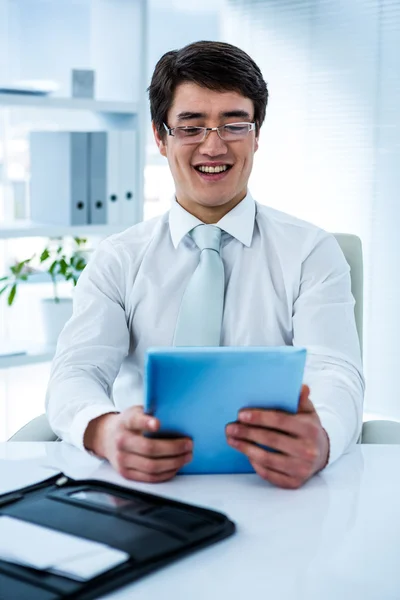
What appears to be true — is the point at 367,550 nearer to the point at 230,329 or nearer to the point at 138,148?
the point at 230,329

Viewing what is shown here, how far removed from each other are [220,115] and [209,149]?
0.26 feet

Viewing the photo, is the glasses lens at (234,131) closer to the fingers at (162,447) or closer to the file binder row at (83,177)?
the fingers at (162,447)

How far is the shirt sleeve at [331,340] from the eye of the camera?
145 centimetres

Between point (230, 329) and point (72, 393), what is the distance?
43cm

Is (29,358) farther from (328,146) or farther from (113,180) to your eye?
(328,146)

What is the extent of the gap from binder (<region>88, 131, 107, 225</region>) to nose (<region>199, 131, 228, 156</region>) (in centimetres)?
129

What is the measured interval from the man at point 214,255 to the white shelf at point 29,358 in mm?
1119

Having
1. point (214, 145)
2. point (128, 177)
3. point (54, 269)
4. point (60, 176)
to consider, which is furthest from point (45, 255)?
point (214, 145)

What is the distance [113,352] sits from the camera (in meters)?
1.73

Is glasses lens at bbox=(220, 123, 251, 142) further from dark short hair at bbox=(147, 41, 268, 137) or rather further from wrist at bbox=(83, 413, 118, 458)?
wrist at bbox=(83, 413, 118, 458)

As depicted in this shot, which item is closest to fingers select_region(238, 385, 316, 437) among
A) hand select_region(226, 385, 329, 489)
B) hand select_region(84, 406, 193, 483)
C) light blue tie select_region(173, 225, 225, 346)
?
hand select_region(226, 385, 329, 489)

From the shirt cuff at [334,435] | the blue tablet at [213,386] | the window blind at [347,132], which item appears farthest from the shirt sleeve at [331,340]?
the window blind at [347,132]

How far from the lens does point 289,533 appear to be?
3.41ft

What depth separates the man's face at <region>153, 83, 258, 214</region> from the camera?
1.82 metres
